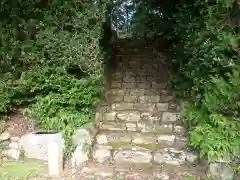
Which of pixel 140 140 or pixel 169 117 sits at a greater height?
pixel 169 117

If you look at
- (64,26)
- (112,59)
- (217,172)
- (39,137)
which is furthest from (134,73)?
(217,172)

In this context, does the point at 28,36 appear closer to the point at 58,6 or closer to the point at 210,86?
the point at 58,6

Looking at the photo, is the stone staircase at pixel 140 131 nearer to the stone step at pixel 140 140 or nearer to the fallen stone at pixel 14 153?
the stone step at pixel 140 140

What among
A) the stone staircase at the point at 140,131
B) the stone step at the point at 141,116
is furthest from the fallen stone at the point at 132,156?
the stone step at the point at 141,116

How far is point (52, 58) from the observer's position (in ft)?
17.4

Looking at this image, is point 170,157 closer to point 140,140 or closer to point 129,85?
point 140,140

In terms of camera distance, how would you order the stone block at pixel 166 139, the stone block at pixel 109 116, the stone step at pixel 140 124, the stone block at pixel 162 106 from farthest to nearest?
the stone block at pixel 162 106, the stone block at pixel 109 116, the stone step at pixel 140 124, the stone block at pixel 166 139

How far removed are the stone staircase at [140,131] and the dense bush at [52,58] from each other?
0.70m

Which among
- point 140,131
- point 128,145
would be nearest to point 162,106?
point 140,131

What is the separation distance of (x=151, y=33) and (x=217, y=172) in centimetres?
612

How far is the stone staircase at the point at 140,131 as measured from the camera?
4.75m

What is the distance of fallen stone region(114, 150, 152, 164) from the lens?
5.00 meters

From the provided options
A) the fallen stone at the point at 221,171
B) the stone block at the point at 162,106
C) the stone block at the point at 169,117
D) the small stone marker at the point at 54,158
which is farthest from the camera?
the stone block at the point at 162,106

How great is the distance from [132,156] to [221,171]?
4.44 feet
